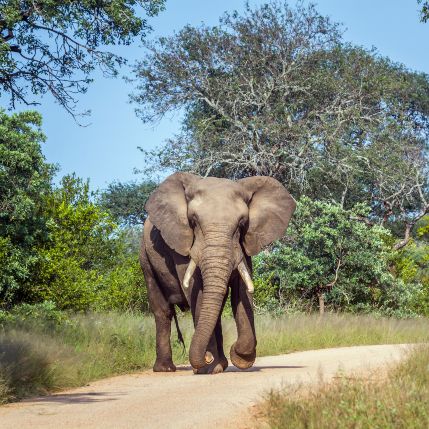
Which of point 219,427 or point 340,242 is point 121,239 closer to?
point 340,242

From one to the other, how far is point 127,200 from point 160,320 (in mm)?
35049

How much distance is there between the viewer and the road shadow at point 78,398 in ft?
33.7

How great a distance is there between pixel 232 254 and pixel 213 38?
27.9 meters

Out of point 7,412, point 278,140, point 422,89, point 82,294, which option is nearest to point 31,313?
point 82,294

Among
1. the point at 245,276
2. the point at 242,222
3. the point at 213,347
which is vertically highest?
the point at 242,222

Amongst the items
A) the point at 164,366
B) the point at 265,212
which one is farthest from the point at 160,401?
the point at 164,366

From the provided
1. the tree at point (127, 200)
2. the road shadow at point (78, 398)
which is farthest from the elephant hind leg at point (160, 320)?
the tree at point (127, 200)

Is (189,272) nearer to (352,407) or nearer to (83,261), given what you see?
(352,407)

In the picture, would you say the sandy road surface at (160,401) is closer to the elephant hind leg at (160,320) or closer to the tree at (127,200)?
the elephant hind leg at (160,320)

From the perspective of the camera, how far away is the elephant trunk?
12.2 metres

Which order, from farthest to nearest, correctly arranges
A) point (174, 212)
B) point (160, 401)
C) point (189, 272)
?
1. point (174, 212)
2. point (189, 272)
3. point (160, 401)

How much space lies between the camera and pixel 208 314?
12352 millimetres

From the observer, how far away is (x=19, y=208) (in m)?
19.4

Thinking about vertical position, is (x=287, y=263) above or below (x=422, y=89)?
below
